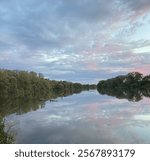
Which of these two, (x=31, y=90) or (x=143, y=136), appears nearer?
(x=143, y=136)

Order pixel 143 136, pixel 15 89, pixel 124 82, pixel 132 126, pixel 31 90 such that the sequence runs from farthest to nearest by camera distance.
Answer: pixel 124 82, pixel 31 90, pixel 15 89, pixel 132 126, pixel 143 136

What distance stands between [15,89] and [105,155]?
224 ft

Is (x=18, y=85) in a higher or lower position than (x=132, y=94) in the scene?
higher

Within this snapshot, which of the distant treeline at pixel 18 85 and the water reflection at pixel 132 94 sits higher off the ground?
the distant treeline at pixel 18 85

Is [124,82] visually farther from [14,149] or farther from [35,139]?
[14,149]

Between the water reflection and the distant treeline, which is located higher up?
the distant treeline

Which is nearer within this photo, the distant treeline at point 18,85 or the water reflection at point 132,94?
the water reflection at point 132,94

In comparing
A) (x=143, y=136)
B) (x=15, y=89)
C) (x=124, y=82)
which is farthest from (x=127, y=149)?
(x=124, y=82)

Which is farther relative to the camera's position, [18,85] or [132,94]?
[18,85]

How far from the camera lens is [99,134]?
19.6 meters

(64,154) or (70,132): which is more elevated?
(64,154)

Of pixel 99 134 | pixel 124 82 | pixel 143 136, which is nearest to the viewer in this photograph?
pixel 143 136

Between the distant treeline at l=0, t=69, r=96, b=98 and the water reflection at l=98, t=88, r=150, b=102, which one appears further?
the distant treeline at l=0, t=69, r=96, b=98

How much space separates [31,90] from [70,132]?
63.4m
